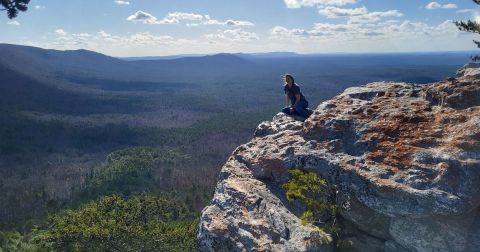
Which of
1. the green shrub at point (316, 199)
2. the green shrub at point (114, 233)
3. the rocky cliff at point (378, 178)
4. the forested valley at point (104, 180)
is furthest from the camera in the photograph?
the forested valley at point (104, 180)

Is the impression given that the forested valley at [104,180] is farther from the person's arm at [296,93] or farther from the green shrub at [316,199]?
the green shrub at [316,199]

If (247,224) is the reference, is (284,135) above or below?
above

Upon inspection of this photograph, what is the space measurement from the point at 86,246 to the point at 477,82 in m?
18.7

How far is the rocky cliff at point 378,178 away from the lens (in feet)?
30.6

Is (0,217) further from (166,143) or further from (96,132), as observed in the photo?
(96,132)

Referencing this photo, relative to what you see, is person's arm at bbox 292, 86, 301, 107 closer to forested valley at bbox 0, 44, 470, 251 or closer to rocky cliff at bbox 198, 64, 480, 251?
rocky cliff at bbox 198, 64, 480, 251

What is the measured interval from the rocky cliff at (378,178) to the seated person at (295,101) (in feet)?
9.78

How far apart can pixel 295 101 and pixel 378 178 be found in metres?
7.63

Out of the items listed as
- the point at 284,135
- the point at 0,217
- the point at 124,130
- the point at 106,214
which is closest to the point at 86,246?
the point at 106,214

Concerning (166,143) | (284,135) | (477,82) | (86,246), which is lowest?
(166,143)

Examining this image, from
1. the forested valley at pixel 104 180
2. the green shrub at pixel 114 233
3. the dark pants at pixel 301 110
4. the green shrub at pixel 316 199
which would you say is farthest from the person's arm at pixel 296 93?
the forested valley at pixel 104 180

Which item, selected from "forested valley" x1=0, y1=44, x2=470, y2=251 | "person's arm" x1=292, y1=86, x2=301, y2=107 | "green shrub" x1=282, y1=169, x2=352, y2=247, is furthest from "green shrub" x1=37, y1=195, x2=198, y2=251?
"green shrub" x1=282, y1=169, x2=352, y2=247

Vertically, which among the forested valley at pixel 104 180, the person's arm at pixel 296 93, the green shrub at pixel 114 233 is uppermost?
the person's arm at pixel 296 93

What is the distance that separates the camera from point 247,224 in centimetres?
1023
